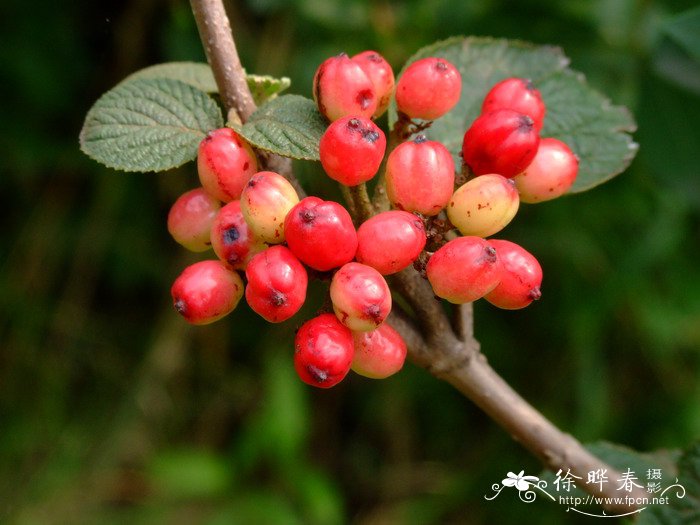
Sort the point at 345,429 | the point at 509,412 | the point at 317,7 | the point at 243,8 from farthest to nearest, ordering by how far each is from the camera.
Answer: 1. the point at 345,429
2. the point at 243,8
3. the point at 317,7
4. the point at 509,412

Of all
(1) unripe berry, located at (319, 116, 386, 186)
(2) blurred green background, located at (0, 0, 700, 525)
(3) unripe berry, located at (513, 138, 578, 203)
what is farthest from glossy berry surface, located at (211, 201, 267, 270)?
(2) blurred green background, located at (0, 0, 700, 525)

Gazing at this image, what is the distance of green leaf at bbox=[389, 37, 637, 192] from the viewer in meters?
0.99

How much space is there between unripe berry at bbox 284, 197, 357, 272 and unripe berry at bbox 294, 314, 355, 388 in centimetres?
6

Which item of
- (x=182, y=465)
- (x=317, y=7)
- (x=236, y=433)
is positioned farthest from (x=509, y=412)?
(x=236, y=433)

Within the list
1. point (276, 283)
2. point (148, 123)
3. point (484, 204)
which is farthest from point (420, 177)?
point (148, 123)

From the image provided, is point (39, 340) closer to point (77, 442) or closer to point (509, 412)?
point (77, 442)

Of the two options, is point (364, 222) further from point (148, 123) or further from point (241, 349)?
point (241, 349)

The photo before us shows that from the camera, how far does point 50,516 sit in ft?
7.23

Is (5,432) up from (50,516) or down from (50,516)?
up

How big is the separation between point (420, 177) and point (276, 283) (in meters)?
0.18

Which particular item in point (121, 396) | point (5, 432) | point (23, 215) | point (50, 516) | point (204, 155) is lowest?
point (50, 516)

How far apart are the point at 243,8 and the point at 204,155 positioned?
1.58m

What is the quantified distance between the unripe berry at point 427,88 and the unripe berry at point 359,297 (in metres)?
0.22

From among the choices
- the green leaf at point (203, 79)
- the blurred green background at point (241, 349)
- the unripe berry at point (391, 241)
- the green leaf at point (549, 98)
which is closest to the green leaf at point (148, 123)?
the green leaf at point (203, 79)
